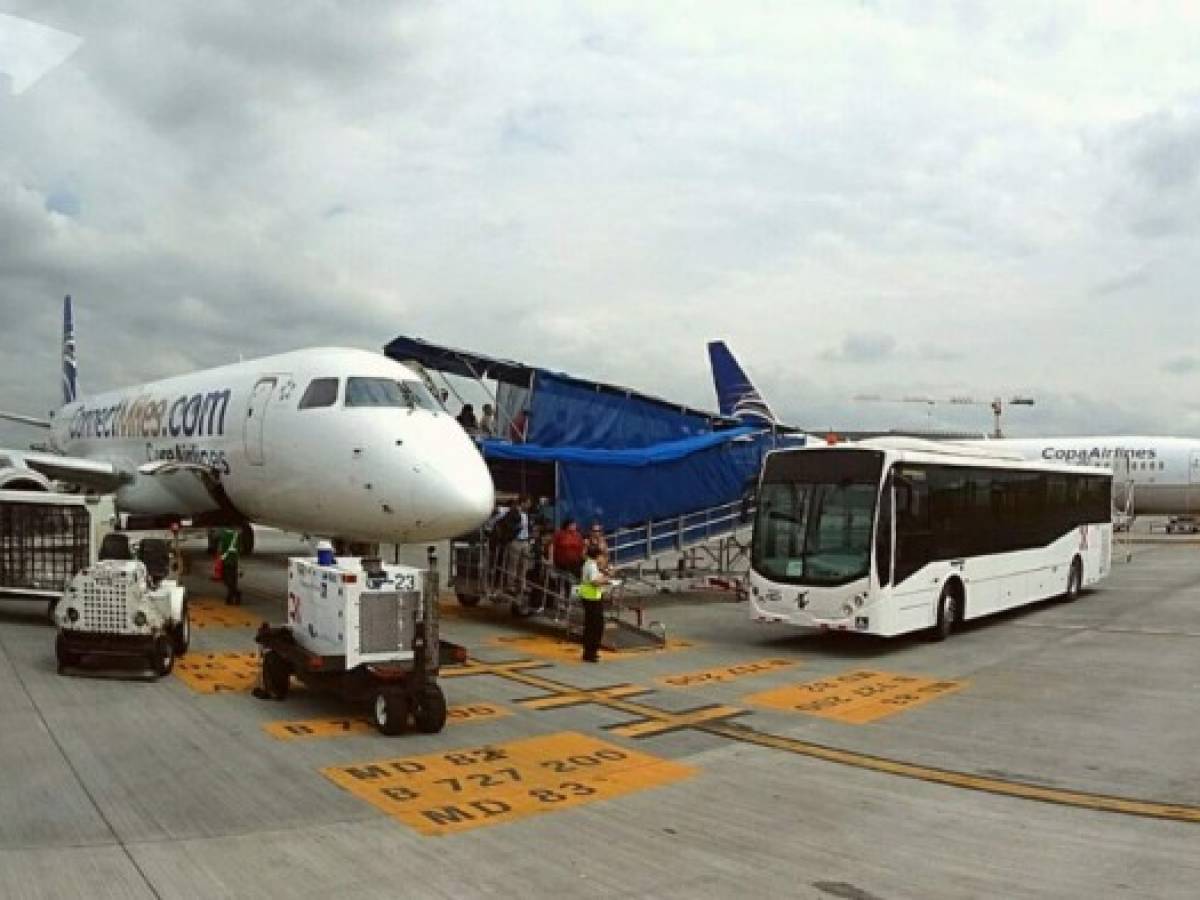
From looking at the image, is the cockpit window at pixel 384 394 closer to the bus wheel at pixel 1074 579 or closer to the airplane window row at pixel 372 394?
the airplane window row at pixel 372 394

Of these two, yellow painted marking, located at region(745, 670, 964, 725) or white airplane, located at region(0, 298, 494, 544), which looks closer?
yellow painted marking, located at region(745, 670, 964, 725)

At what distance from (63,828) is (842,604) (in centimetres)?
1070

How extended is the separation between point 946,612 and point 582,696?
765 cm

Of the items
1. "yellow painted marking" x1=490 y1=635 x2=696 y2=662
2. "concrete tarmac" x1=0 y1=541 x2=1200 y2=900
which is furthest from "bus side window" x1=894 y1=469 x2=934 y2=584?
"yellow painted marking" x1=490 y1=635 x2=696 y2=662

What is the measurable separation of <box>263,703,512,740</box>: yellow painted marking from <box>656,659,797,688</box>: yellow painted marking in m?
2.69

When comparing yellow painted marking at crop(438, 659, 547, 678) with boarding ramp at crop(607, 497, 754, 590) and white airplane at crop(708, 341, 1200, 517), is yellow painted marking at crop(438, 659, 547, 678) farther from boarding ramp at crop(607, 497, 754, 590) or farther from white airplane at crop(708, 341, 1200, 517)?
white airplane at crop(708, 341, 1200, 517)

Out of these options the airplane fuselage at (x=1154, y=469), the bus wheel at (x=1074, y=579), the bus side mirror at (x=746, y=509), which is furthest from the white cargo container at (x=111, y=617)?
the airplane fuselage at (x=1154, y=469)

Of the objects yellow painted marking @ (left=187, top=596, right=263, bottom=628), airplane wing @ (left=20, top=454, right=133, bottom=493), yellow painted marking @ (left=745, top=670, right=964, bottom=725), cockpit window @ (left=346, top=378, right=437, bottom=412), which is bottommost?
yellow painted marking @ (left=187, top=596, right=263, bottom=628)

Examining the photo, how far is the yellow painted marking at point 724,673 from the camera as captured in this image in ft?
40.7

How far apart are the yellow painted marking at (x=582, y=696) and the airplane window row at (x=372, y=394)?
5567 mm

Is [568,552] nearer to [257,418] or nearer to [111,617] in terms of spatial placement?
[257,418]

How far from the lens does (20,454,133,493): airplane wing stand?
21000mm

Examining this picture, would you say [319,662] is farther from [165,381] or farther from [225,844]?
[165,381]

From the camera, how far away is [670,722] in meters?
10.1
